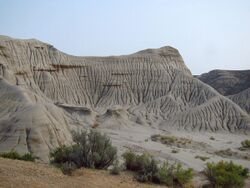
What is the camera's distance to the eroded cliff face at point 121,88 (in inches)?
2050

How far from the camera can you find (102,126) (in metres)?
46.8

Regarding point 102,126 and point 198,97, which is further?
point 198,97

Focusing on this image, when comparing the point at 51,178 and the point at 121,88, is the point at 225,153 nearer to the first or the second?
the point at 51,178

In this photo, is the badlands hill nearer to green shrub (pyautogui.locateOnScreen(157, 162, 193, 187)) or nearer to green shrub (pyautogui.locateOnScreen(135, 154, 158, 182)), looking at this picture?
green shrub (pyautogui.locateOnScreen(157, 162, 193, 187))

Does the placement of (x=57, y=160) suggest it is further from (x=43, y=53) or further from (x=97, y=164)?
(x=43, y=53)

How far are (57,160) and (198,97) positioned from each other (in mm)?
48696

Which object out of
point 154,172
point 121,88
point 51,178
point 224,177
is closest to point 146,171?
point 154,172

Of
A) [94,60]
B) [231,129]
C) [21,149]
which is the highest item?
[94,60]

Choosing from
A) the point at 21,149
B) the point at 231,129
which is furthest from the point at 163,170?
the point at 231,129

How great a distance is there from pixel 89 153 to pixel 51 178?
306cm

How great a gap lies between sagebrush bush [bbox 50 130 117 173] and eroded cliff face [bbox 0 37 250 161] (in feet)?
90.7

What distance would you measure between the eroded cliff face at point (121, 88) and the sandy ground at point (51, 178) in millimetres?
29750

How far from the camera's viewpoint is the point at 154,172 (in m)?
13.6

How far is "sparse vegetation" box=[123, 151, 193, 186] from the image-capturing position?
524 inches
